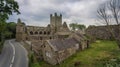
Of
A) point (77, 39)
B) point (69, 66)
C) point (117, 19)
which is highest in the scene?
point (117, 19)

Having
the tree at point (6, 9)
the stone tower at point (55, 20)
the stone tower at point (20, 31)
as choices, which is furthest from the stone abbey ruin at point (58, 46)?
the stone tower at point (55, 20)

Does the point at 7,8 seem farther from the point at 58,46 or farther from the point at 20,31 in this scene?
the point at 20,31

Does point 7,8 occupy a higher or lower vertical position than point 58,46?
higher

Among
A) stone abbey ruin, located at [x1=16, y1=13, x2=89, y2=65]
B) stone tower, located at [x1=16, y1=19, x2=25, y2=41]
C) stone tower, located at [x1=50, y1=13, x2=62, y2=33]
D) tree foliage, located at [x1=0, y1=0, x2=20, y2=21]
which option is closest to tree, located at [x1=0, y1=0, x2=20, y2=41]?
tree foliage, located at [x1=0, y1=0, x2=20, y2=21]

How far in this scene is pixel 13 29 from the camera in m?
114

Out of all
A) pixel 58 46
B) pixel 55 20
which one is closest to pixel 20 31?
pixel 55 20

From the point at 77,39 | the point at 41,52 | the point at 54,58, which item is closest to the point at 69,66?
the point at 54,58

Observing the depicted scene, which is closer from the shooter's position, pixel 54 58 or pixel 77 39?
pixel 54 58

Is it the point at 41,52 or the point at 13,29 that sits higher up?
the point at 13,29

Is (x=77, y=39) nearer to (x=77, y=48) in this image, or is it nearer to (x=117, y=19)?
(x=77, y=48)

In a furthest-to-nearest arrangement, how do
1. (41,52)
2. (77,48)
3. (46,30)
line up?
(46,30) < (77,48) < (41,52)

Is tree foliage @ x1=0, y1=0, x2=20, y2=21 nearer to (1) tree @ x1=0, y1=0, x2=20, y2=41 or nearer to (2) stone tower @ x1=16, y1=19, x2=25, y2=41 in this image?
(1) tree @ x1=0, y1=0, x2=20, y2=41

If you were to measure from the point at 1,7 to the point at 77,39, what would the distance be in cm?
2944

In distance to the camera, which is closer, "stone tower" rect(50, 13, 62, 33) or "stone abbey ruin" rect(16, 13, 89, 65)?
"stone abbey ruin" rect(16, 13, 89, 65)
